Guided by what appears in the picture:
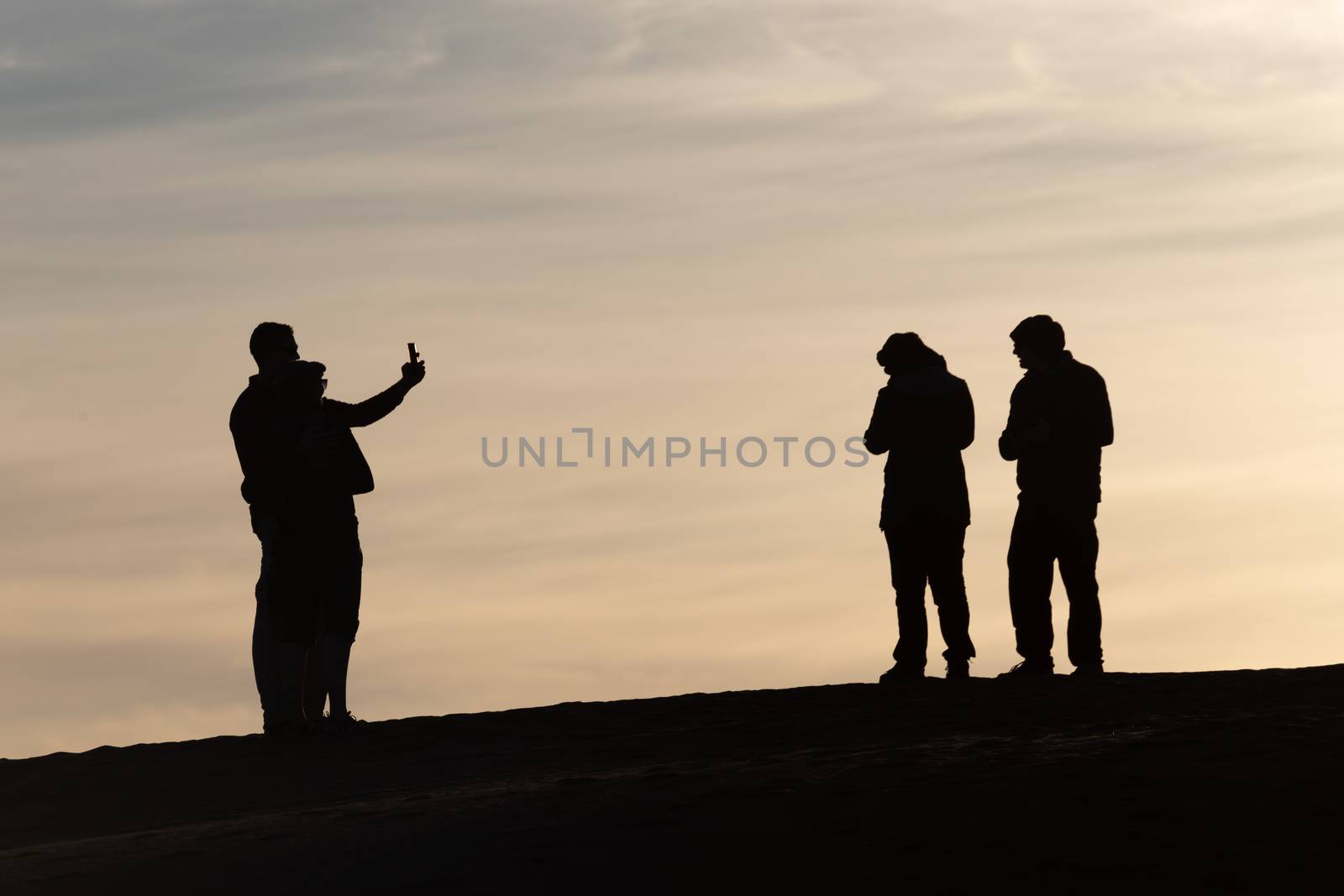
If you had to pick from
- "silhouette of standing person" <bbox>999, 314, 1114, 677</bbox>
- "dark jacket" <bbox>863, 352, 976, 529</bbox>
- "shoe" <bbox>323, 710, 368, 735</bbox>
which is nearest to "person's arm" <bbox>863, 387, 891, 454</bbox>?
"dark jacket" <bbox>863, 352, 976, 529</bbox>

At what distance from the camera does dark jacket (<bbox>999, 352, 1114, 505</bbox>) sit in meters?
11.5

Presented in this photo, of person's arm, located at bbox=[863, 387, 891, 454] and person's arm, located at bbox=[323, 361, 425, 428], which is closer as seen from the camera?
person's arm, located at bbox=[323, 361, 425, 428]

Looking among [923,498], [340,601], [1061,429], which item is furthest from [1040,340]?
[340,601]

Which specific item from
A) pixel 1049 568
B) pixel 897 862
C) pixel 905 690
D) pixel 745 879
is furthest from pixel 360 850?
pixel 1049 568

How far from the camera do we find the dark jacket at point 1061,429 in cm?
1153

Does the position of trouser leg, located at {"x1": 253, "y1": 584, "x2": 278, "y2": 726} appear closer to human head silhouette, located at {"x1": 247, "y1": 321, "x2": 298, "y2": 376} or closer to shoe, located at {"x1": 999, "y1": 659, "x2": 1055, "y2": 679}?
human head silhouette, located at {"x1": 247, "y1": 321, "x2": 298, "y2": 376}

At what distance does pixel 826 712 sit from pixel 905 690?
2.43ft

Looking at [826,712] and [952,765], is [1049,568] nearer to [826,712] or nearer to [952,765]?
→ [826,712]

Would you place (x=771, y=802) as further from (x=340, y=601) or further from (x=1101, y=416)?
(x=1101, y=416)

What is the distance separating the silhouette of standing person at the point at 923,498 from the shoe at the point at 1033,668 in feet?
0.89

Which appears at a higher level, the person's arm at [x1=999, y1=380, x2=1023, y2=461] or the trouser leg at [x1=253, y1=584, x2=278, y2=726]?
the person's arm at [x1=999, y1=380, x2=1023, y2=461]

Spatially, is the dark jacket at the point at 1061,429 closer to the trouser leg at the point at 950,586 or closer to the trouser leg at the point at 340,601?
the trouser leg at the point at 950,586

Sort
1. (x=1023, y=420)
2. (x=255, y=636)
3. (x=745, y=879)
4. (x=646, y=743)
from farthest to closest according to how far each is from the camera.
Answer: (x=1023, y=420), (x=255, y=636), (x=646, y=743), (x=745, y=879)

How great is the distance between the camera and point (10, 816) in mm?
9742
